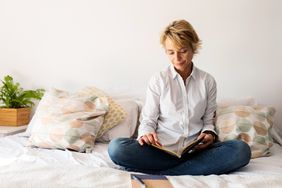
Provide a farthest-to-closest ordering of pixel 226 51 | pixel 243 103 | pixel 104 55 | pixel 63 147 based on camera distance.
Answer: pixel 104 55
pixel 226 51
pixel 243 103
pixel 63 147

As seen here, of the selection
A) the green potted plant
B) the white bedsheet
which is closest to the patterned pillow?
the green potted plant

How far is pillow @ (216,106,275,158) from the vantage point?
66.5 inches

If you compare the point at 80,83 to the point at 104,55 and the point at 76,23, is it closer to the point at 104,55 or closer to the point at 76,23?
the point at 104,55

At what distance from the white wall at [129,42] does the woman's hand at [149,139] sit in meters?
0.87

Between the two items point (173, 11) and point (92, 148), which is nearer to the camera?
point (92, 148)

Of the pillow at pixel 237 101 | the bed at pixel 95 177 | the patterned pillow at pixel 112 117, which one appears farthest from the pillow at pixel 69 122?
the pillow at pixel 237 101

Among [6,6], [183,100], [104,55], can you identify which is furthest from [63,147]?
[6,6]

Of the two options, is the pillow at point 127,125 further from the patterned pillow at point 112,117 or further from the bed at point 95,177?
the bed at point 95,177

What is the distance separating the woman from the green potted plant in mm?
1076

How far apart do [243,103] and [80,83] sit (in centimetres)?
110

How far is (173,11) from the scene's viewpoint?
7.41 feet

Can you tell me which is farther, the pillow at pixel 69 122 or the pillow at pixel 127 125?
the pillow at pixel 127 125

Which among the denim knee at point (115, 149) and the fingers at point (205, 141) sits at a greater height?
the fingers at point (205, 141)

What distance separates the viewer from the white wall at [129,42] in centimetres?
218
